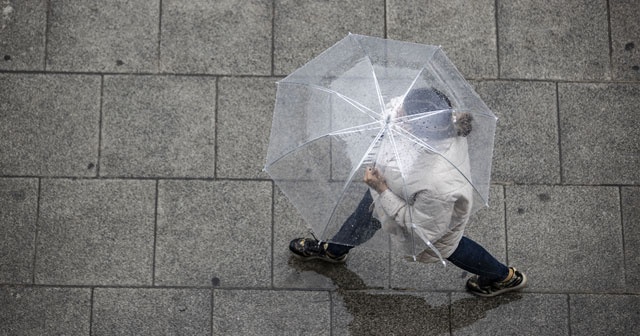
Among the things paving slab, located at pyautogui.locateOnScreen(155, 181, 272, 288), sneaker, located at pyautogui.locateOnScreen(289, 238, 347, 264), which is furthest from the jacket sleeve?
paving slab, located at pyautogui.locateOnScreen(155, 181, 272, 288)

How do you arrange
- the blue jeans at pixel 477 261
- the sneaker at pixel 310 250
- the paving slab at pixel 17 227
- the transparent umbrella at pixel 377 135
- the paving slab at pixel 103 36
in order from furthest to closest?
the paving slab at pixel 103 36 → the paving slab at pixel 17 227 → the sneaker at pixel 310 250 → the blue jeans at pixel 477 261 → the transparent umbrella at pixel 377 135

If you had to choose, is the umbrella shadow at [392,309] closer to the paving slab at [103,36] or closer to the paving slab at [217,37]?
the paving slab at [217,37]

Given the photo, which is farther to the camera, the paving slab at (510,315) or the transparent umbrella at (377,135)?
the paving slab at (510,315)

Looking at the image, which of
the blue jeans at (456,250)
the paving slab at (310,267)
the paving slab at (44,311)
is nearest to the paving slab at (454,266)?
the paving slab at (310,267)

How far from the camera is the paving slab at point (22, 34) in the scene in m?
6.04

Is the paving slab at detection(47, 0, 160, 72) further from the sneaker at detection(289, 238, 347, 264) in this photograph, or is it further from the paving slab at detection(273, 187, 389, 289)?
the sneaker at detection(289, 238, 347, 264)

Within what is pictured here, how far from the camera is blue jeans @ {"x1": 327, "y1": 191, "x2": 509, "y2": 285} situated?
14.8 ft

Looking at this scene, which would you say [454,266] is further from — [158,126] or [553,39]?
[158,126]

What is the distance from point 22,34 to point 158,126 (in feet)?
4.46

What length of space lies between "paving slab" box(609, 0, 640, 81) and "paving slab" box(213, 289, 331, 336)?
3.07 m

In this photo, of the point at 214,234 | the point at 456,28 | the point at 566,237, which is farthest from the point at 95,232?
the point at 566,237

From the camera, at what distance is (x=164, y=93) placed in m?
6.01

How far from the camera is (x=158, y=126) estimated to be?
19.5 feet

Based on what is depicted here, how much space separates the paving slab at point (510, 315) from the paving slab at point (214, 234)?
1.52 metres
